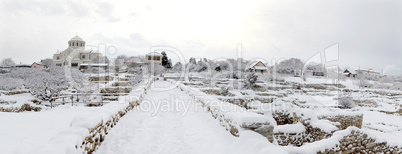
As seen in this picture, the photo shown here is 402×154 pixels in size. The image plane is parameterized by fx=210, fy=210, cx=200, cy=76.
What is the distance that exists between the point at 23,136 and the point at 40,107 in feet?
43.5

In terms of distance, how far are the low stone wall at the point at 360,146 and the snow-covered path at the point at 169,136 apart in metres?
2.45

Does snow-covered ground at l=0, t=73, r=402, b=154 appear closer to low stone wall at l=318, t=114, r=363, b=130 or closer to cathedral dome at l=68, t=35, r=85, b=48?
low stone wall at l=318, t=114, r=363, b=130

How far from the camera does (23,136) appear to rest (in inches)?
124

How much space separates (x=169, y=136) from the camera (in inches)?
216

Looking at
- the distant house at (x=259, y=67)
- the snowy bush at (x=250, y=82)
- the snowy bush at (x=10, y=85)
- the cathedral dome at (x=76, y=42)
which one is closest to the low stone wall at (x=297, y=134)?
the snowy bush at (x=250, y=82)

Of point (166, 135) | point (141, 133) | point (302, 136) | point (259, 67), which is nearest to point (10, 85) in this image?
point (141, 133)

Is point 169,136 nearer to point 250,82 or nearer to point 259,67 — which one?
point 250,82

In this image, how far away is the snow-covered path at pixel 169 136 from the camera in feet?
15.0

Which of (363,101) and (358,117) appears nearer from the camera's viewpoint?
(358,117)

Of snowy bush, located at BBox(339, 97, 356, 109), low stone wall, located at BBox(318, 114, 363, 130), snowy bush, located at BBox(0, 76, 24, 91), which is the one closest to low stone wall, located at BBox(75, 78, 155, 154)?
low stone wall, located at BBox(318, 114, 363, 130)

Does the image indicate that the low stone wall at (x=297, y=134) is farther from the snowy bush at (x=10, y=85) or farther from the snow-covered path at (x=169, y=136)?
the snowy bush at (x=10, y=85)

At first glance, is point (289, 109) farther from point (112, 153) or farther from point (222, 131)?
point (112, 153)

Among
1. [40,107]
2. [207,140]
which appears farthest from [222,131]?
[40,107]

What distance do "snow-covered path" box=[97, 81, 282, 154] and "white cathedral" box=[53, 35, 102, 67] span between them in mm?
51592
